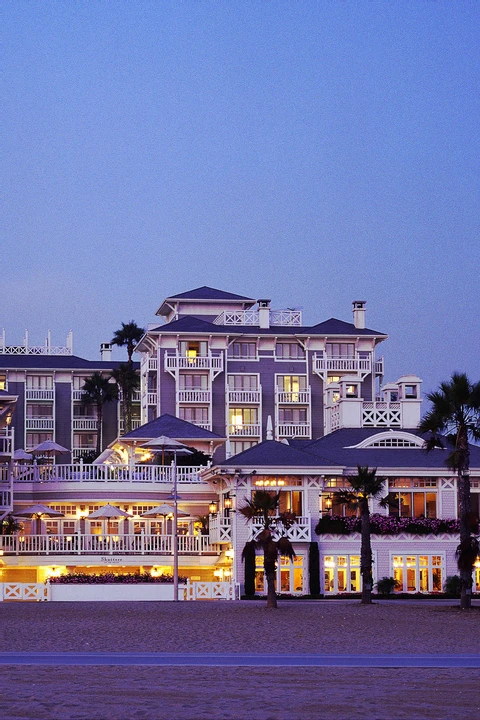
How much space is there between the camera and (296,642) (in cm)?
2745

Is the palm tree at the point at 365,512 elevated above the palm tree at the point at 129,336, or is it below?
below

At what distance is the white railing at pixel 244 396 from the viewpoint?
92125 millimetres

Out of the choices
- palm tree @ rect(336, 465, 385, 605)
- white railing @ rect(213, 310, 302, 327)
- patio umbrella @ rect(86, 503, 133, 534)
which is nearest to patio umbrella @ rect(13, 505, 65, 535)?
patio umbrella @ rect(86, 503, 133, 534)

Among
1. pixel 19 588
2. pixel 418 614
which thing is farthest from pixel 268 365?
pixel 418 614

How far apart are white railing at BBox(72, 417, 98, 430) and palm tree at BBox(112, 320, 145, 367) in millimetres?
7794

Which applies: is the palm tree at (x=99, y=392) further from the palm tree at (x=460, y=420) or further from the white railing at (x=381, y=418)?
the palm tree at (x=460, y=420)

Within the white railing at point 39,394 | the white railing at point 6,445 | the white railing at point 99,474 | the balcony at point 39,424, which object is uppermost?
the white railing at point 39,394

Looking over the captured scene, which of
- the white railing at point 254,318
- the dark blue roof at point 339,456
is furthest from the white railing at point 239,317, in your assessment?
the dark blue roof at point 339,456

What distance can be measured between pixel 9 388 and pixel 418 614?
7000 centimetres

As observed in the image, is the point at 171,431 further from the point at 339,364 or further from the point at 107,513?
the point at 339,364

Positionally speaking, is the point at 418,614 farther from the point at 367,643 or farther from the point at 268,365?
the point at 268,365

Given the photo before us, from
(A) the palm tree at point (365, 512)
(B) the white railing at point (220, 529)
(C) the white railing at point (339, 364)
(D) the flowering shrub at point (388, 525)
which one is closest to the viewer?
(A) the palm tree at point (365, 512)

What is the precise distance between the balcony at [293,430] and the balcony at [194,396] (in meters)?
5.33

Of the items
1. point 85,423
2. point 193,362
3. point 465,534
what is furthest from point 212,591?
point 85,423
